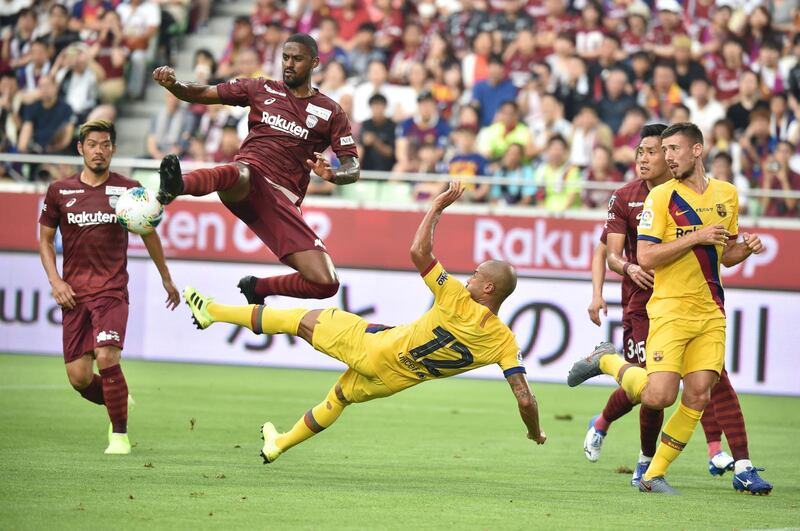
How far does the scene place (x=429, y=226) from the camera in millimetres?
7934

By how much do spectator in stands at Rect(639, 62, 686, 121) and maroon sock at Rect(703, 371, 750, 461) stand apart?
9.43 meters

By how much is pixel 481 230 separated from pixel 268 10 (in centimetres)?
724

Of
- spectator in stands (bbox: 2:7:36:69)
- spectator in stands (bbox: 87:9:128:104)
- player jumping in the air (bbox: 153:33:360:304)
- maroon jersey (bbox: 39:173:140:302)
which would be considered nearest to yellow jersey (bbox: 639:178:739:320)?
player jumping in the air (bbox: 153:33:360:304)

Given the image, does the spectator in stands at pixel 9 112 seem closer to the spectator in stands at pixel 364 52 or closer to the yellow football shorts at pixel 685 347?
the spectator in stands at pixel 364 52

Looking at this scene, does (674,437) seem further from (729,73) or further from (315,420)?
(729,73)

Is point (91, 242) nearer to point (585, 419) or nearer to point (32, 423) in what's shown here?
point (32, 423)

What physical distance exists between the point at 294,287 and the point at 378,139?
28.0 ft

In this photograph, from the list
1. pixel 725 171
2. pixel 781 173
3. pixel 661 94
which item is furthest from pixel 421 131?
pixel 781 173

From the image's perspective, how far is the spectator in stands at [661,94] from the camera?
17844mm

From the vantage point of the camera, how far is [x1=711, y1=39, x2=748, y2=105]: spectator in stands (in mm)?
18203

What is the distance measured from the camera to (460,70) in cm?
1920

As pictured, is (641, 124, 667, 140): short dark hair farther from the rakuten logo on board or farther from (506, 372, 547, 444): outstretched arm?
the rakuten logo on board

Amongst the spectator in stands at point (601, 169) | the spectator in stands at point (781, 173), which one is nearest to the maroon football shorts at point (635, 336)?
the spectator in stands at point (601, 169)

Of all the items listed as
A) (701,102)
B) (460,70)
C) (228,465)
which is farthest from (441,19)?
(228,465)
